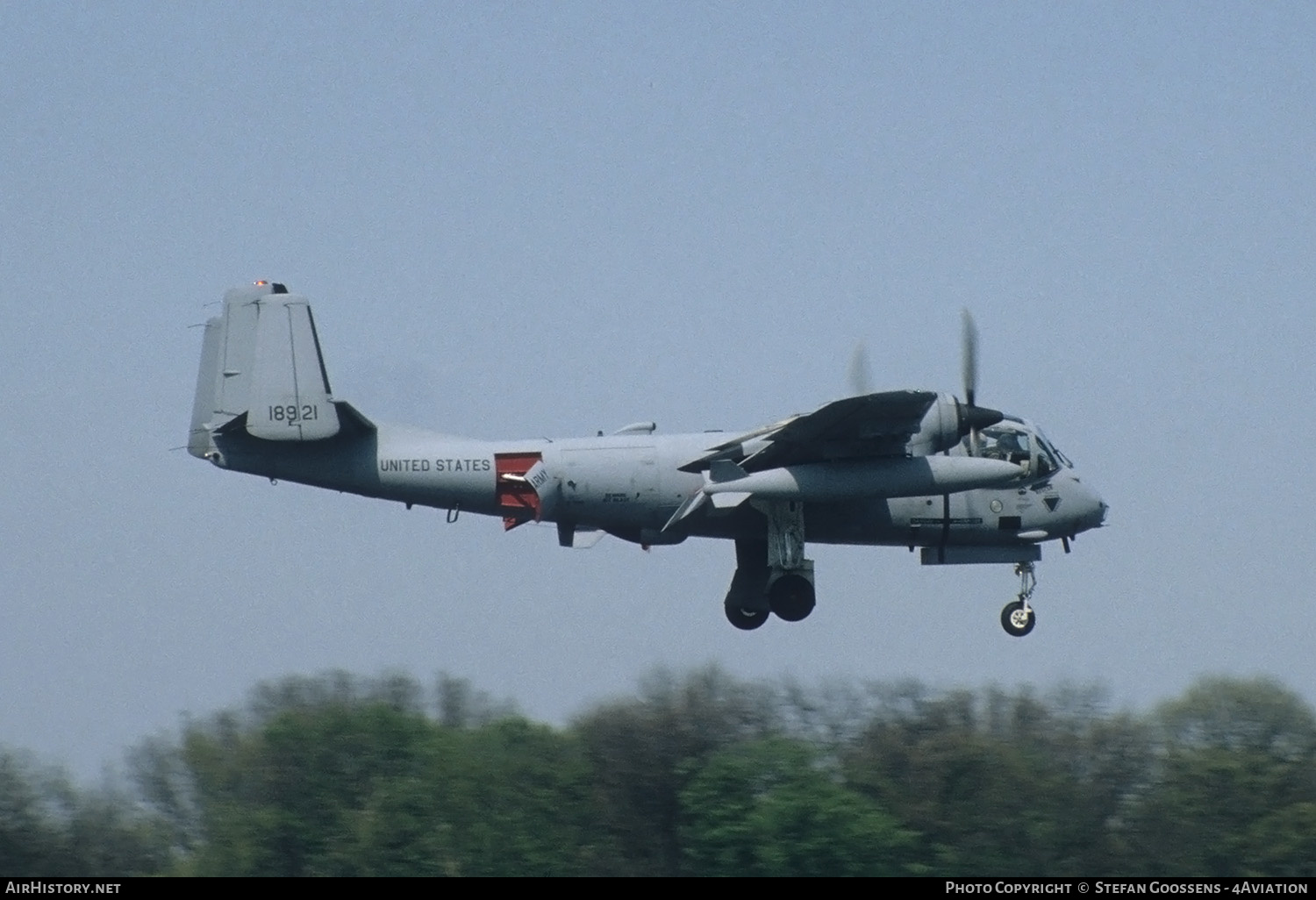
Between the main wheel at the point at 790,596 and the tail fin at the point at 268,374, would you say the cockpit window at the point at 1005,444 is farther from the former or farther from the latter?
the tail fin at the point at 268,374

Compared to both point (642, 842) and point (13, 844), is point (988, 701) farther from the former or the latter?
point (13, 844)

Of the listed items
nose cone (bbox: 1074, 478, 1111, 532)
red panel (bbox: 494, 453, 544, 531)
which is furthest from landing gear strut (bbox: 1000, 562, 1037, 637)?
red panel (bbox: 494, 453, 544, 531)

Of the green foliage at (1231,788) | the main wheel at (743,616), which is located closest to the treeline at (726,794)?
the green foliage at (1231,788)

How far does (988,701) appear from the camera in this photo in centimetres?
4309

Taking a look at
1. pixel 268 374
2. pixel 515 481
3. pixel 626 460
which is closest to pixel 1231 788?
pixel 626 460

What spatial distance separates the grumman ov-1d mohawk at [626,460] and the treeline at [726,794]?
25.6 ft

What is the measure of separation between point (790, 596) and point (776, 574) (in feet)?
1.56

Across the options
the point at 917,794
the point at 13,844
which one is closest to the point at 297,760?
the point at 13,844

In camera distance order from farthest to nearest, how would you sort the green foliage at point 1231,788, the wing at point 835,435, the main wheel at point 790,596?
the green foliage at point 1231,788, the main wheel at point 790,596, the wing at point 835,435

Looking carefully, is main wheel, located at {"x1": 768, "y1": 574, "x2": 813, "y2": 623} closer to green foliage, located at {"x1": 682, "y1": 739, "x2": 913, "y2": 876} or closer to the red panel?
the red panel

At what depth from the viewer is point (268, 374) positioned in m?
31.3

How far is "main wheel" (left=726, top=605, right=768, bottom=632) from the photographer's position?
33875 millimetres

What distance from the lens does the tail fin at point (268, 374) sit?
31188mm

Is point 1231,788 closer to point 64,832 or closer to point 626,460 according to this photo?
point 626,460
